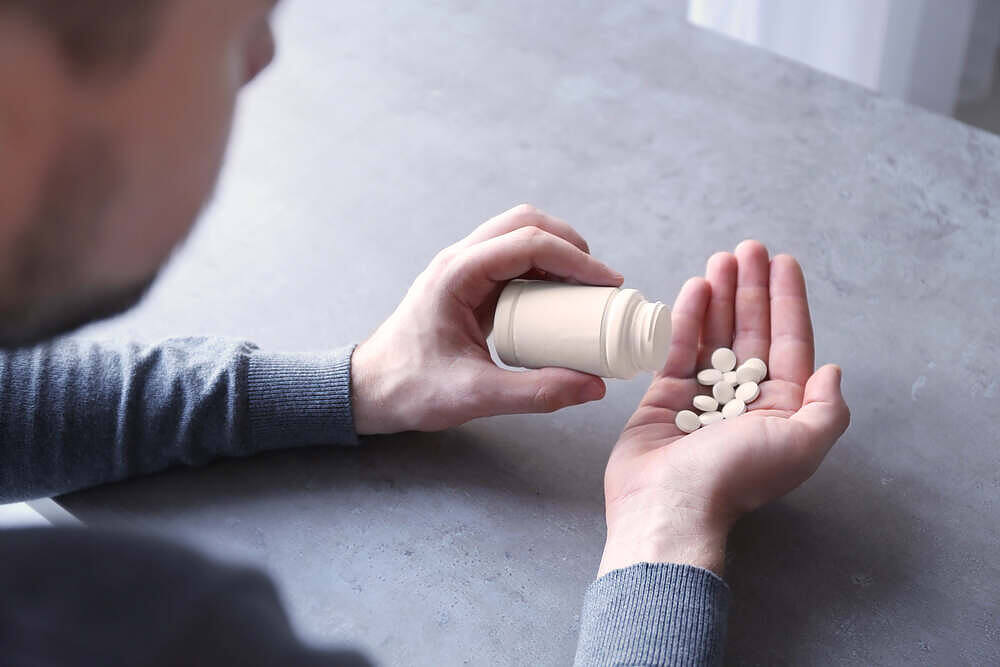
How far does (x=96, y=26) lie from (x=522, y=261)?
1.86ft

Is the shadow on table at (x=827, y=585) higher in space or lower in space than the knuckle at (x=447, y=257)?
lower

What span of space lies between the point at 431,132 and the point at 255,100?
271 millimetres

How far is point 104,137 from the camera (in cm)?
41

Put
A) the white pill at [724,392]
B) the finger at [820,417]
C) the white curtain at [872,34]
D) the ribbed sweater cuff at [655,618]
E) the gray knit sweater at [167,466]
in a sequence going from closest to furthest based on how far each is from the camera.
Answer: the gray knit sweater at [167,466]
the ribbed sweater cuff at [655,618]
the finger at [820,417]
the white pill at [724,392]
the white curtain at [872,34]

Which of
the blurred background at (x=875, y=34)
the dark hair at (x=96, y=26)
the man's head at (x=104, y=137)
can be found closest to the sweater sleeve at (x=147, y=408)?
the man's head at (x=104, y=137)

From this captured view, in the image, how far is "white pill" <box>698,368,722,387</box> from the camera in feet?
3.20

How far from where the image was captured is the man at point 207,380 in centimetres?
40

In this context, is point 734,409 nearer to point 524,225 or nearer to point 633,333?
point 633,333

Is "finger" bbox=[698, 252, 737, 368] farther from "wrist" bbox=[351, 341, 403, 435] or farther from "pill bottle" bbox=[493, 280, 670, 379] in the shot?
"wrist" bbox=[351, 341, 403, 435]

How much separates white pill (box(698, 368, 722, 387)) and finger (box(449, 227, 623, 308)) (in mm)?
134

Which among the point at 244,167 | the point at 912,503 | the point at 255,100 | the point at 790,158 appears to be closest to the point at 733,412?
the point at 912,503

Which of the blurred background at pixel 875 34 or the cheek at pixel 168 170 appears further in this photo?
the blurred background at pixel 875 34

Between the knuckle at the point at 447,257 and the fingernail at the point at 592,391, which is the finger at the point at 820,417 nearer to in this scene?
the fingernail at the point at 592,391

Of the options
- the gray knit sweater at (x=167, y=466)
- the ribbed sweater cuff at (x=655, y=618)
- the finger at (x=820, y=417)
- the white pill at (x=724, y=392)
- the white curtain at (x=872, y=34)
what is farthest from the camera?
the white curtain at (x=872, y=34)
